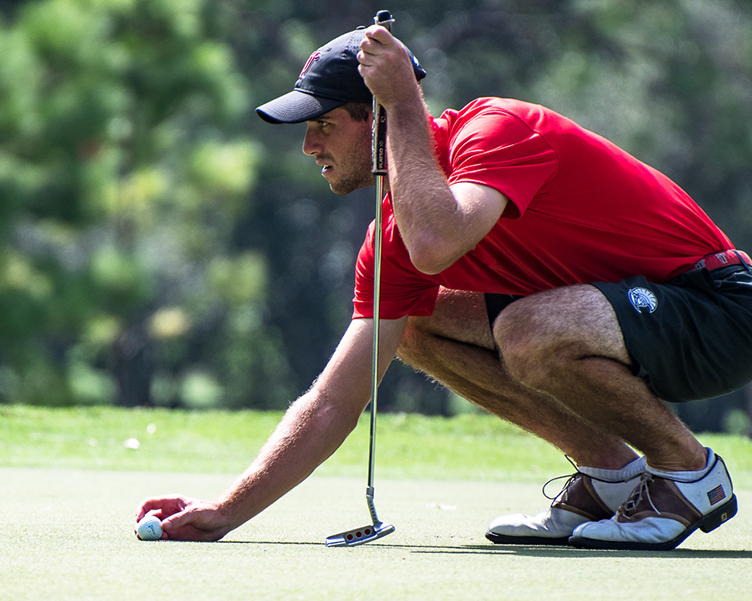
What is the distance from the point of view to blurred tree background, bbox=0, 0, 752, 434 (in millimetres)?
9867

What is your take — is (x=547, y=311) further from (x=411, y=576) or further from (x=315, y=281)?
(x=315, y=281)

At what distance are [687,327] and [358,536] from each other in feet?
2.48

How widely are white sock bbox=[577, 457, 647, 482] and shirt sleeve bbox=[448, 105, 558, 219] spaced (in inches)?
23.2

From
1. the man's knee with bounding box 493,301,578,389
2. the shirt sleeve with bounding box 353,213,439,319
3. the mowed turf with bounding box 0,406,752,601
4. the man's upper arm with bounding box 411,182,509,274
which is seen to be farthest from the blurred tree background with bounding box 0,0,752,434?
the man's upper arm with bounding box 411,182,509,274

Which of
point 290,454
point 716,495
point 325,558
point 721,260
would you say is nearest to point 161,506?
point 290,454

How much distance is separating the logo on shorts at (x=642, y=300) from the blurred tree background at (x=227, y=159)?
7.93 metres

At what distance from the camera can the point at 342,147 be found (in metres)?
2.20

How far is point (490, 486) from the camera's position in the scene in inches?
134

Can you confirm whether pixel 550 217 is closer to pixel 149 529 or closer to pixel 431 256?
pixel 431 256

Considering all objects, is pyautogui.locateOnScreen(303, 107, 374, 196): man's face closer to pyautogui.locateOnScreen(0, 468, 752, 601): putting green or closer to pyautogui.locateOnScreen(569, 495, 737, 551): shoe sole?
pyautogui.locateOnScreen(0, 468, 752, 601): putting green

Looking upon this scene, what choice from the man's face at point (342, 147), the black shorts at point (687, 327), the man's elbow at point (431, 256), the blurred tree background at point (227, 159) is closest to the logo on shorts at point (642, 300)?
the black shorts at point (687, 327)

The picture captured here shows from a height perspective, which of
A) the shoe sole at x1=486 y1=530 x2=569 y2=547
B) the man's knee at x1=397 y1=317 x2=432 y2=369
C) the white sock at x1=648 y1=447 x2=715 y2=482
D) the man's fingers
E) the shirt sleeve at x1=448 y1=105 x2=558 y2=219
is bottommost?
the shoe sole at x1=486 y1=530 x2=569 y2=547

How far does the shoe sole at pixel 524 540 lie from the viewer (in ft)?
6.75

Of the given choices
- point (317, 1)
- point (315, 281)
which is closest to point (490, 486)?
point (317, 1)
